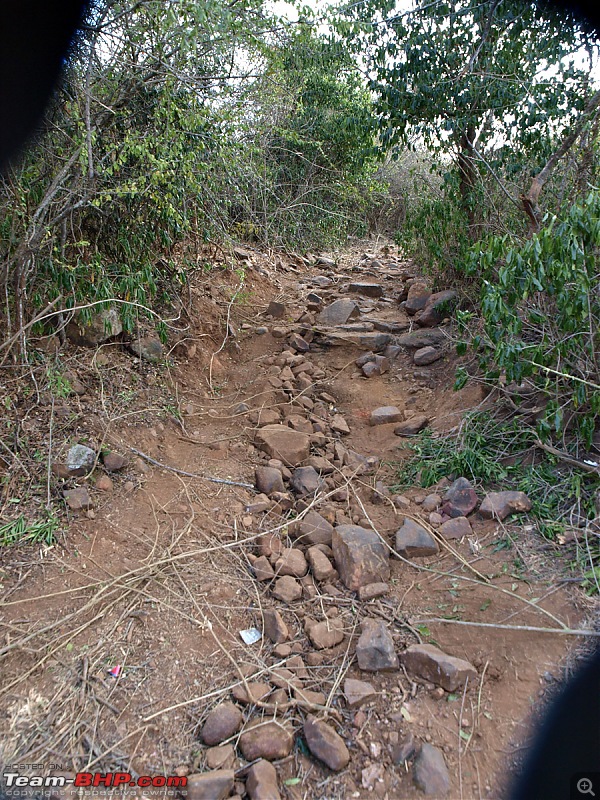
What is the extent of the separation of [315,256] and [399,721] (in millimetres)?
6774

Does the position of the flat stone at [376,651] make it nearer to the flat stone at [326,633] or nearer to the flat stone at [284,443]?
the flat stone at [326,633]

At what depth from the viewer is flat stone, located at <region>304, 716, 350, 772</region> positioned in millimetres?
1681

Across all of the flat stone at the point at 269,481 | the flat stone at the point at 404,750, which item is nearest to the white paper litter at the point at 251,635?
the flat stone at the point at 404,750

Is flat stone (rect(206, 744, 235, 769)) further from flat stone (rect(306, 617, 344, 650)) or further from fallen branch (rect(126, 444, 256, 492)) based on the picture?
fallen branch (rect(126, 444, 256, 492))

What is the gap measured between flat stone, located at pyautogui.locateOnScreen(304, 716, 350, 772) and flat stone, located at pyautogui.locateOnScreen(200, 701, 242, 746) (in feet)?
0.74

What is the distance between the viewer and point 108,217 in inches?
145

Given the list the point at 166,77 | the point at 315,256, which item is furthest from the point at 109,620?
the point at 315,256

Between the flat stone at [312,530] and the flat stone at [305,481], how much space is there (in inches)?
10.5

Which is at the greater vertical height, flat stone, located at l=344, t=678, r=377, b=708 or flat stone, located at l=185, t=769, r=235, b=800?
flat stone, located at l=344, t=678, r=377, b=708

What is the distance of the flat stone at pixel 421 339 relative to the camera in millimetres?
4835

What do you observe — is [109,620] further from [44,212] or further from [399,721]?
[44,212]

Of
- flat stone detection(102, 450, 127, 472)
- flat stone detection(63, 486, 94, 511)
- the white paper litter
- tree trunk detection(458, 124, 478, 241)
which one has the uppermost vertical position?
tree trunk detection(458, 124, 478, 241)

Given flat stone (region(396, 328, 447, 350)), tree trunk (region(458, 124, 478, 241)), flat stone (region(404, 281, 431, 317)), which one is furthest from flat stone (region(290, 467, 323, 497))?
flat stone (region(404, 281, 431, 317))

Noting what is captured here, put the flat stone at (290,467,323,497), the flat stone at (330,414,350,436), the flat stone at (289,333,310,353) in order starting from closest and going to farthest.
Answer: the flat stone at (290,467,323,497) → the flat stone at (330,414,350,436) → the flat stone at (289,333,310,353)
